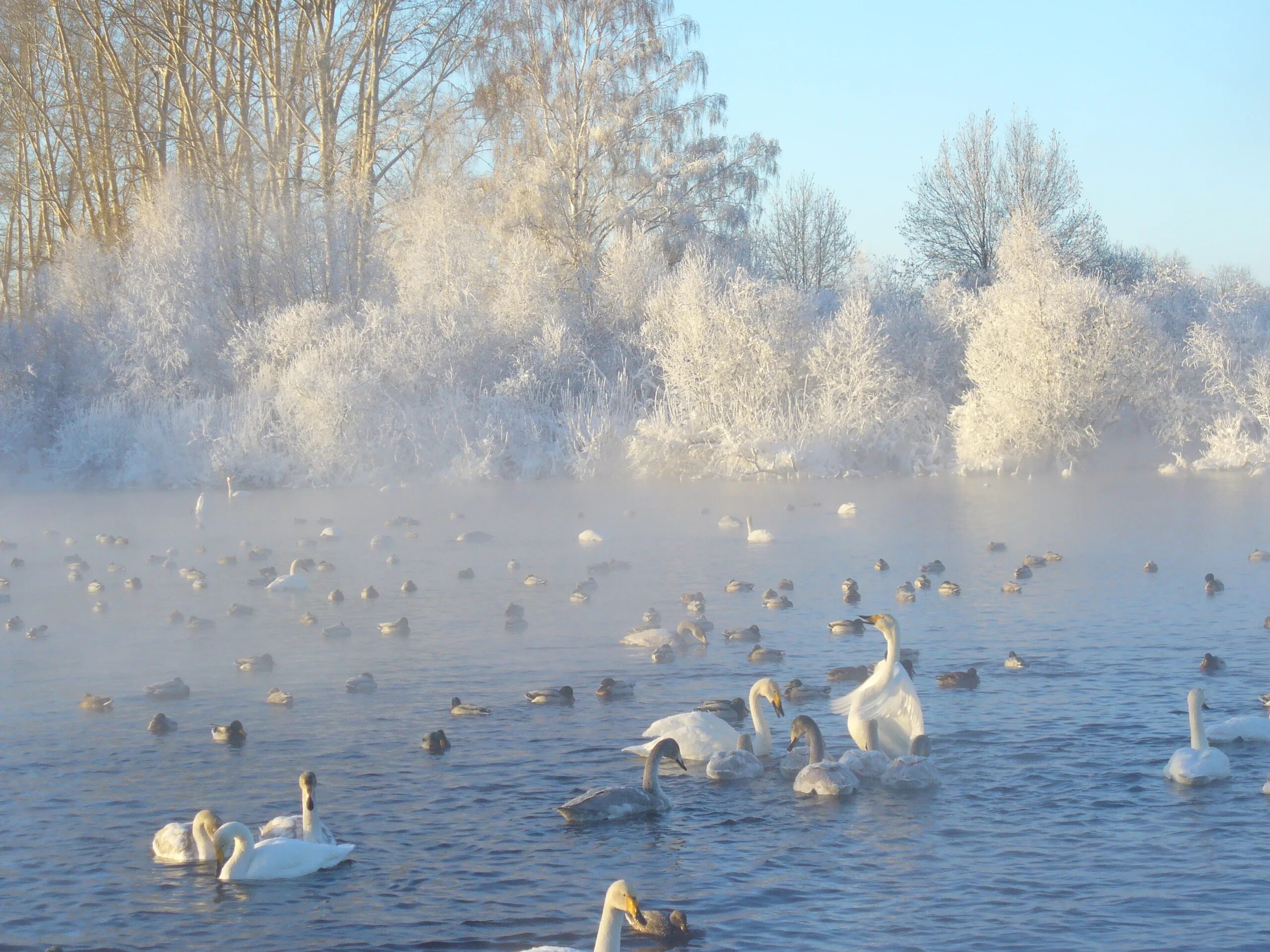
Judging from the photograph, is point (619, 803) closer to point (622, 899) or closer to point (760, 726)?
point (760, 726)

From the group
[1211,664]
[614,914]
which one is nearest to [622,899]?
[614,914]

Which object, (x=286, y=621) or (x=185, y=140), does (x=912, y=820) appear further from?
(x=185, y=140)

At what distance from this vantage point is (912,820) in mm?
8141

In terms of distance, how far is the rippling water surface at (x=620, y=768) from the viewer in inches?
271

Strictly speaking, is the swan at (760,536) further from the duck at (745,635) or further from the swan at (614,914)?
the swan at (614,914)

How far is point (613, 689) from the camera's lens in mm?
11227

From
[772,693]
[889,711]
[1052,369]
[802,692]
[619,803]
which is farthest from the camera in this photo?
[1052,369]

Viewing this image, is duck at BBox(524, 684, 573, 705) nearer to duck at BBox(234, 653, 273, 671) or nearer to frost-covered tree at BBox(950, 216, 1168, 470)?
duck at BBox(234, 653, 273, 671)

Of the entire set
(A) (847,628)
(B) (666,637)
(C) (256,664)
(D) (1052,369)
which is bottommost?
(A) (847,628)

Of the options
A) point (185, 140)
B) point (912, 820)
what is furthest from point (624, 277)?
point (912, 820)

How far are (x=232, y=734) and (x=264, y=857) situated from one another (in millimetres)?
2753

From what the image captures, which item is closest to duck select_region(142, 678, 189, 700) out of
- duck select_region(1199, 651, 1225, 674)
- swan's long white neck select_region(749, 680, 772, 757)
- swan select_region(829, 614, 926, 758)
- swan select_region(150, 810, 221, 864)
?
swan select_region(150, 810, 221, 864)

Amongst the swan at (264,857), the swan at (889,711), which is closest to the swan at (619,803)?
the swan at (264,857)

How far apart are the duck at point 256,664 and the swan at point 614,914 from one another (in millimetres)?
7583
